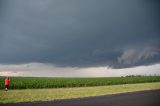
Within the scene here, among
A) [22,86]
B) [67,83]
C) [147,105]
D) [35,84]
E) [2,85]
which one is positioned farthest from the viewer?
[67,83]

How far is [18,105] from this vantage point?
49.5ft

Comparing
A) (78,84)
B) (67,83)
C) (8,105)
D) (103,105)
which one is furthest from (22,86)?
(103,105)

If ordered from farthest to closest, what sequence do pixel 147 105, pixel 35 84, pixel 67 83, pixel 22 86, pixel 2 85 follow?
pixel 67 83 → pixel 35 84 → pixel 22 86 → pixel 2 85 → pixel 147 105

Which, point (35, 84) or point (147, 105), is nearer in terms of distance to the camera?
point (147, 105)

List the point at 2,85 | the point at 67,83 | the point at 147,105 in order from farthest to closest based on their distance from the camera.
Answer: the point at 67,83, the point at 2,85, the point at 147,105

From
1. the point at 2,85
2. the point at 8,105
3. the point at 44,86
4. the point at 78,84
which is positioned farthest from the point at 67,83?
the point at 8,105

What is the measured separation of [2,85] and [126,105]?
2807 cm

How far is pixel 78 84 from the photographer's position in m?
52.2

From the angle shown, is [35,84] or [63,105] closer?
[63,105]

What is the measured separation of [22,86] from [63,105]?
2716 cm

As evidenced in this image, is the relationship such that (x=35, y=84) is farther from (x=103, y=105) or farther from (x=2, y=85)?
(x=103, y=105)

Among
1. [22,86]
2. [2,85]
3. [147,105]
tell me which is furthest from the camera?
[22,86]

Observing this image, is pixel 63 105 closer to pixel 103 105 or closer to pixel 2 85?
pixel 103 105

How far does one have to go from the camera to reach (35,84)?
42.8 m
